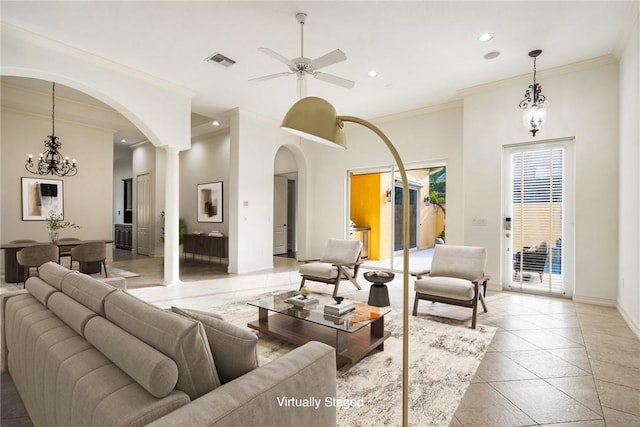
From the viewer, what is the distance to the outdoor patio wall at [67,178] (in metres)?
6.33

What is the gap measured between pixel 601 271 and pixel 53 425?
5798 millimetres

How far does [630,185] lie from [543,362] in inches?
96.1

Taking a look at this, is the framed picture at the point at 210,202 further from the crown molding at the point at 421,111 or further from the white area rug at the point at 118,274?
the crown molding at the point at 421,111

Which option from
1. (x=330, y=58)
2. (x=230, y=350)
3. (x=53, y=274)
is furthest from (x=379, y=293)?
(x=53, y=274)

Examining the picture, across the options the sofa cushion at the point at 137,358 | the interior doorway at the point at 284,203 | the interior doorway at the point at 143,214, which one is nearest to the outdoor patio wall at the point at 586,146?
the interior doorway at the point at 284,203

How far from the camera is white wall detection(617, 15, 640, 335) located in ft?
10.9

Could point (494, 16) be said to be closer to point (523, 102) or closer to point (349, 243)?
point (523, 102)

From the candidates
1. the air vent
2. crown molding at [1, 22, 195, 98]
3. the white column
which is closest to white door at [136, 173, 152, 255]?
the white column

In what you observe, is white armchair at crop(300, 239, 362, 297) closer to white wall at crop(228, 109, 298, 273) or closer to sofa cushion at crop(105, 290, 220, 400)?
white wall at crop(228, 109, 298, 273)

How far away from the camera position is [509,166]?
511 cm

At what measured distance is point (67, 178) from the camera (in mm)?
7211

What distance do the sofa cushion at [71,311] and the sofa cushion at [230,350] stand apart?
628 mm

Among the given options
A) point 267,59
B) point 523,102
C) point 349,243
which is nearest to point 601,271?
point 523,102

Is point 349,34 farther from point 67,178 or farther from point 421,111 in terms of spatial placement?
point 67,178
